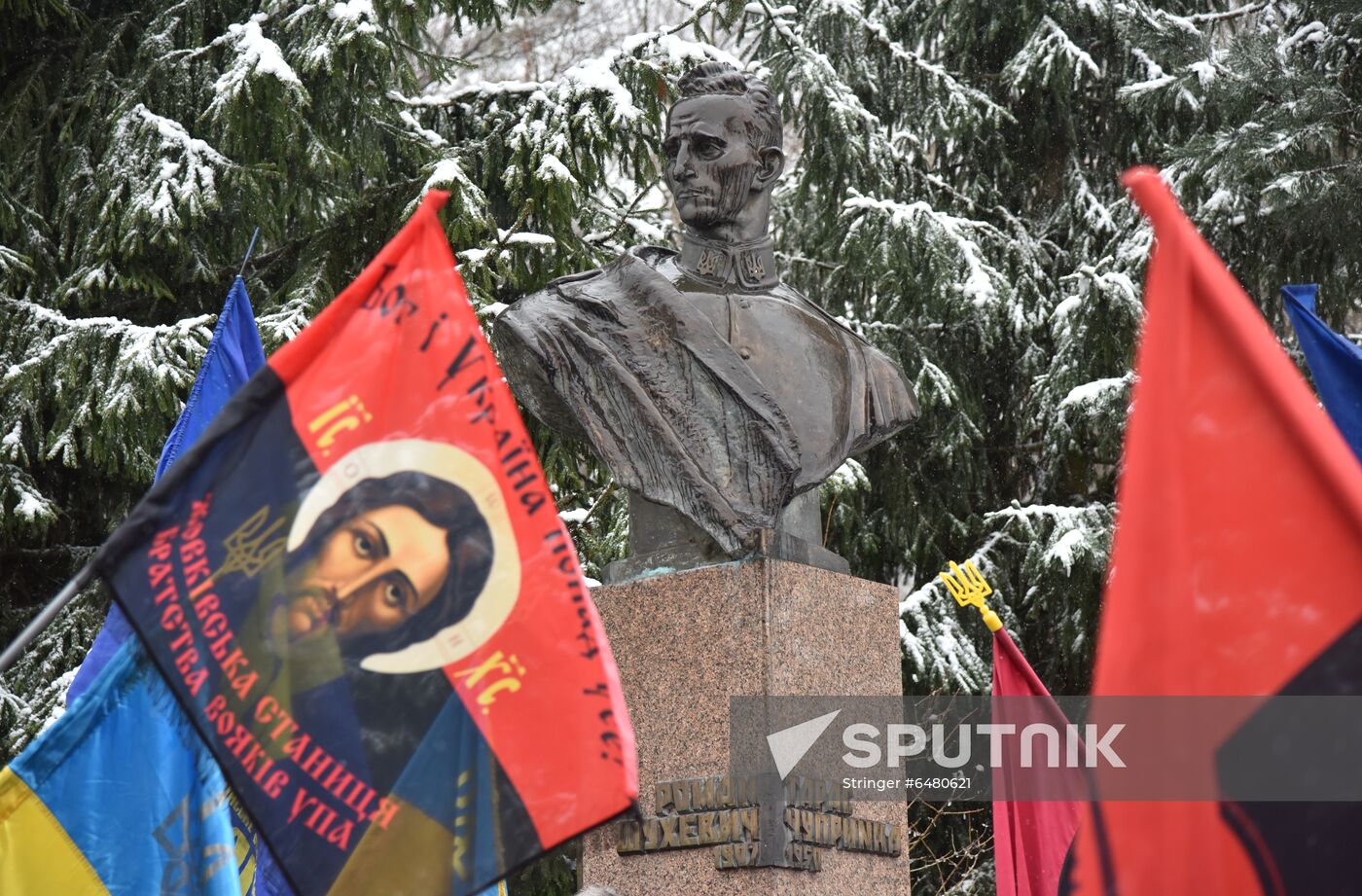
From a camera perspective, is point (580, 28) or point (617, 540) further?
point (580, 28)

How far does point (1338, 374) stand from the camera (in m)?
5.53

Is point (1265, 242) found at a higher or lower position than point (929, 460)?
higher

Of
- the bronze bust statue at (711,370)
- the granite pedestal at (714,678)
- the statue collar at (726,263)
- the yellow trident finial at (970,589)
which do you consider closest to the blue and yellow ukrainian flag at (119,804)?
the granite pedestal at (714,678)

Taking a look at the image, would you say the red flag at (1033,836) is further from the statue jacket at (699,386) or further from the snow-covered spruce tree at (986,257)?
the snow-covered spruce tree at (986,257)

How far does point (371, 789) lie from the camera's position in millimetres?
3338

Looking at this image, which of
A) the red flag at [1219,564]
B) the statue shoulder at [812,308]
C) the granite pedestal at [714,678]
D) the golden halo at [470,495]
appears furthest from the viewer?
the statue shoulder at [812,308]

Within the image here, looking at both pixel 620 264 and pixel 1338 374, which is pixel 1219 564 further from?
pixel 620 264

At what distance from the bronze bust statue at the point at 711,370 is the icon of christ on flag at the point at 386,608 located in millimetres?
2131

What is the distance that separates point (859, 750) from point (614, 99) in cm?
593

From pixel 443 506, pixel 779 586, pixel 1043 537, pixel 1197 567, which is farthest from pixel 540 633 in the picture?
pixel 1043 537

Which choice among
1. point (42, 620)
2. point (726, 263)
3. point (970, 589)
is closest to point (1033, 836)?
point (970, 589)

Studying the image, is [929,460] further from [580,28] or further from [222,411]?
[222,411]

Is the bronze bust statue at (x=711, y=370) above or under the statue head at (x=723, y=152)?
under

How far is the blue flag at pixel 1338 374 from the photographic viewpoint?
17.9 ft
